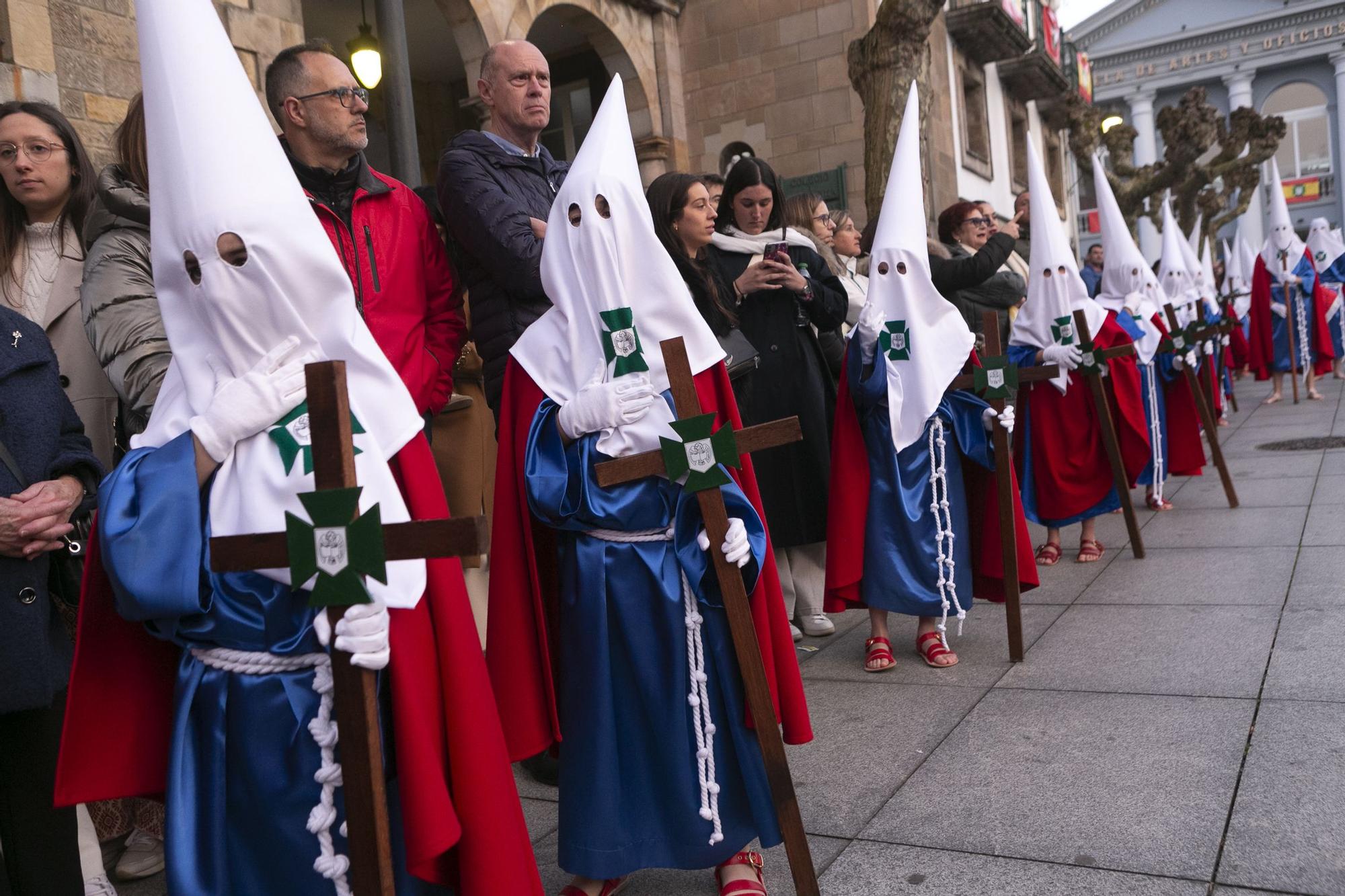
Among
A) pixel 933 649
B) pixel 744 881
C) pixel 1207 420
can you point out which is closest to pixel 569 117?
pixel 1207 420

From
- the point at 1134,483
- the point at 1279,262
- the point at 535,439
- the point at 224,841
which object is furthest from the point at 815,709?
the point at 1279,262

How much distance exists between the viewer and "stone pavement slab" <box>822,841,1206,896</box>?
2.66 metres

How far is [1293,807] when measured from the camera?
297 centimetres

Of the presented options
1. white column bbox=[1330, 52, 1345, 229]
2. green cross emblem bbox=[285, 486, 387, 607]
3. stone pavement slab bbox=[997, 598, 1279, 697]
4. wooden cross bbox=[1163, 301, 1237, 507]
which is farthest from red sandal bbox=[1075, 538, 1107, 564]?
white column bbox=[1330, 52, 1345, 229]

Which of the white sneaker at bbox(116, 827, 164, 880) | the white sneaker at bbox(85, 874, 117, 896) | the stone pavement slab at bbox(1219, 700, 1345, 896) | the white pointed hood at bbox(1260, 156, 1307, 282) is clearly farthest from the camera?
the white pointed hood at bbox(1260, 156, 1307, 282)

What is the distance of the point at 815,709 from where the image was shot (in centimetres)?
421

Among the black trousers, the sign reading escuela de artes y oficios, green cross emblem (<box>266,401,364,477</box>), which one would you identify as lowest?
the black trousers

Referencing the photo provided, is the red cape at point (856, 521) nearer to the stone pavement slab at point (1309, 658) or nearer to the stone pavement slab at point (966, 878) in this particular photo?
the stone pavement slab at point (1309, 658)

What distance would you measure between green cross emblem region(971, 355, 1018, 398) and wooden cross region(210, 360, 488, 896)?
3.10 metres

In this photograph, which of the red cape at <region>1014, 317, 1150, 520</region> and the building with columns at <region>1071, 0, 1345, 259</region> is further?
the building with columns at <region>1071, 0, 1345, 259</region>

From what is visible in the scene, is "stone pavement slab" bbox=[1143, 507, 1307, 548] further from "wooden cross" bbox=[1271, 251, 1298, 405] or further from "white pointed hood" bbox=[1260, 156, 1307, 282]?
"white pointed hood" bbox=[1260, 156, 1307, 282]

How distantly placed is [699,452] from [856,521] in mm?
2130

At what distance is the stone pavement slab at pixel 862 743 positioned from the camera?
331 centimetres

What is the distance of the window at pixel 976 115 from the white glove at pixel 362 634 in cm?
1658
